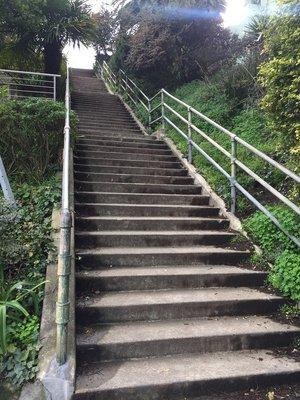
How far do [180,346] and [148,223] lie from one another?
1.88 metres

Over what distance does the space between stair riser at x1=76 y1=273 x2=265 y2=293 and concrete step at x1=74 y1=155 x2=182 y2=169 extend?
2955mm

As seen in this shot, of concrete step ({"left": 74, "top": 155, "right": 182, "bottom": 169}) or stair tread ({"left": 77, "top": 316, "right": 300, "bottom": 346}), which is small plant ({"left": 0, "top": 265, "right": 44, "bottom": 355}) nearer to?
stair tread ({"left": 77, "top": 316, "right": 300, "bottom": 346})

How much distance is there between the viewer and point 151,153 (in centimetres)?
742

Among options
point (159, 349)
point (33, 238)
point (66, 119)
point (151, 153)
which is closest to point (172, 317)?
point (159, 349)

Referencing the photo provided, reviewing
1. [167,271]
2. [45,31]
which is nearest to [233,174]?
[167,271]

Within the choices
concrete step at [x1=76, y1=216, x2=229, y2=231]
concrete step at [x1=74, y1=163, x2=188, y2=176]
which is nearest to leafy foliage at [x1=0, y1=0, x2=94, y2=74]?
concrete step at [x1=74, y1=163, x2=188, y2=176]

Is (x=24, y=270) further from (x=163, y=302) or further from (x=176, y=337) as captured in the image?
(x=176, y=337)

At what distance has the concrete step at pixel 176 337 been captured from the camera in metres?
2.99

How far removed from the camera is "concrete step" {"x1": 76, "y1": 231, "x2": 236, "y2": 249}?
13.9 feet

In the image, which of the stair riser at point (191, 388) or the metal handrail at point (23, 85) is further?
the metal handrail at point (23, 85)

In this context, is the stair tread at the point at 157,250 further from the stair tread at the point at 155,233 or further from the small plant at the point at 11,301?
the small plant at the point at 11,301

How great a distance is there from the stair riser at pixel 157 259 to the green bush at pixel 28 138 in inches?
83.6

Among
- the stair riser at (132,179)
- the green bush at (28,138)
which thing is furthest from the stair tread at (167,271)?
the green bush at (28,138)

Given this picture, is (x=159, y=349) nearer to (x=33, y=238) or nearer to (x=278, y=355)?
(x=278, y=355)
